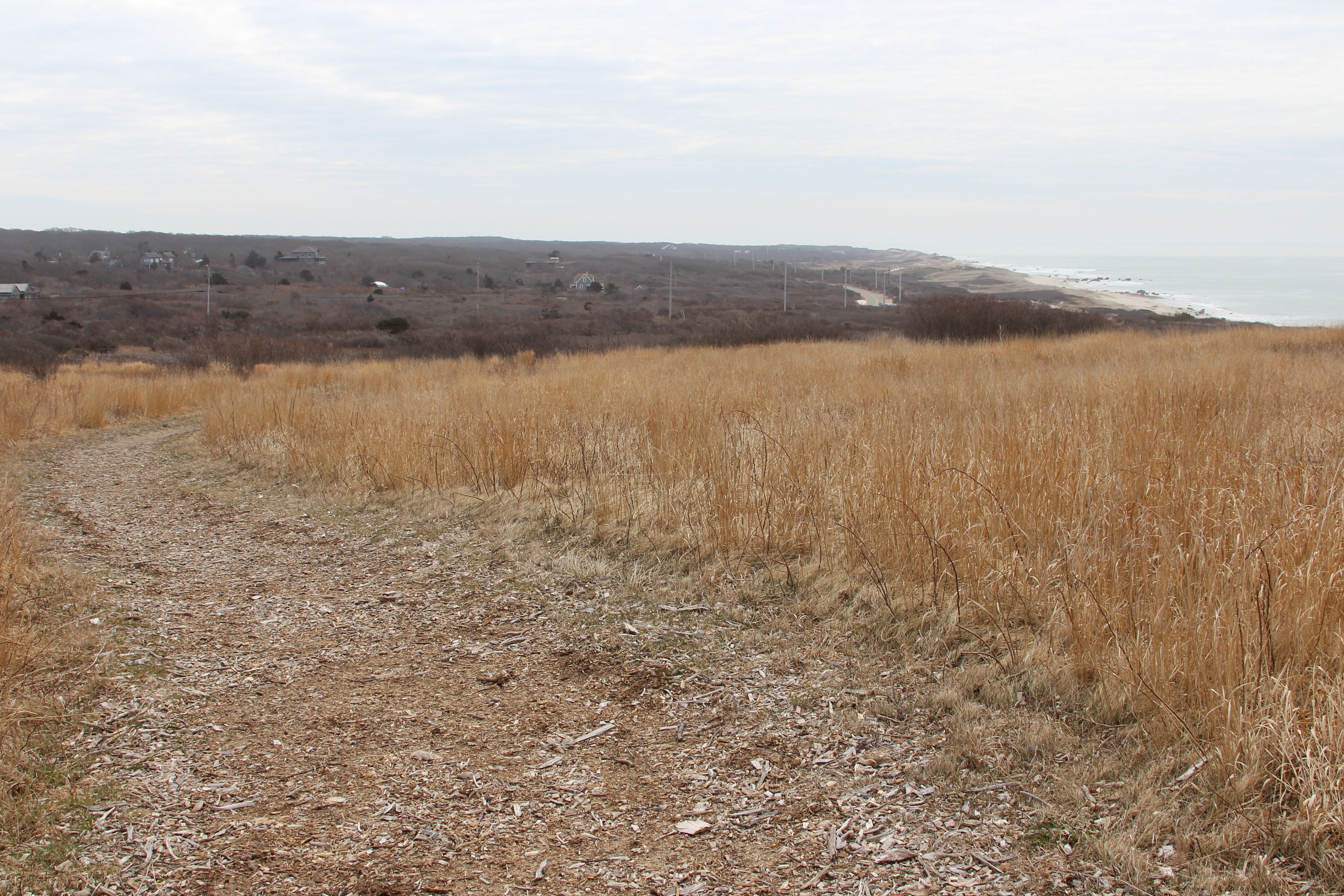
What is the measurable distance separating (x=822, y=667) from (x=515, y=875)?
68.4 inches

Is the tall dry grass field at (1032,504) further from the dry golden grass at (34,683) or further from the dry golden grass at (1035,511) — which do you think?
the dry golden grass at (34,683)

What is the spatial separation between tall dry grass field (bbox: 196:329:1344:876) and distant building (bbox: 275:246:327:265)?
115384 mm

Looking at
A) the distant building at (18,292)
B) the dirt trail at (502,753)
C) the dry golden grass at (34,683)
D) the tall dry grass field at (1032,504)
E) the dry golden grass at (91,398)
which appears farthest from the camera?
the distant building at (18,292)

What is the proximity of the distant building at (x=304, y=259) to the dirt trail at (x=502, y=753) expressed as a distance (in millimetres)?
120387

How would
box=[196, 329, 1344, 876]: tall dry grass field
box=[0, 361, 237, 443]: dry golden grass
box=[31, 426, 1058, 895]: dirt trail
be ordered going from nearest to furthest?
box=[31, 426, 1058, 895]: dirt trail → box=[196, 329, 1344, 876]: tall dry grass field → box=[0, 361, 237, 443]: dry golden grass

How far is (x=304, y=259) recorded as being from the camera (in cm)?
11788

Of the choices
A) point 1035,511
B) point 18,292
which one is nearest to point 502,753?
point 1035,511

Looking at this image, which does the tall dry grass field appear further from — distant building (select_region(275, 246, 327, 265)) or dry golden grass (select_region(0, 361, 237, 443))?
distant building (select_region(275, 246, 327, 265))

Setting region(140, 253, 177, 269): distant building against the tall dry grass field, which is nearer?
the tall dry grass field

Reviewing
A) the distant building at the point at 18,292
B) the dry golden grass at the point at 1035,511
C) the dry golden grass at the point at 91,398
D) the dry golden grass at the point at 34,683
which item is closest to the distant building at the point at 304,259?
the distant building at the point at 18,292

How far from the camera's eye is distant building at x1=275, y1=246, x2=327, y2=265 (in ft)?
377

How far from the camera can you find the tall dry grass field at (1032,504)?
2.87 metres

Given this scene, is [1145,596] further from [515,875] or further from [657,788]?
[515,875]

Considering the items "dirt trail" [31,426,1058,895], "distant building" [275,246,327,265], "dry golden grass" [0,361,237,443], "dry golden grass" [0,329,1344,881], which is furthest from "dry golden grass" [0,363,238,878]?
"distant building" [275,246,327,265]
